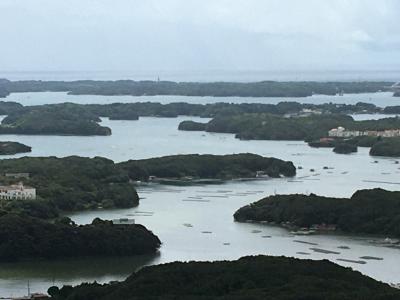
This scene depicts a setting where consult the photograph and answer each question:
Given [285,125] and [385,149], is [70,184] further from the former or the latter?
[285,125]

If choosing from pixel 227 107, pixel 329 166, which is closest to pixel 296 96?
pixel 227 107

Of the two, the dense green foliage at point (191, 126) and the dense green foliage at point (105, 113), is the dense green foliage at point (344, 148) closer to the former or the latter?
the dense green foliage at point (105, 113)

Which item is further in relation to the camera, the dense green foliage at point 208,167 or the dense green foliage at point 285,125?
the dense green foliage at point 285,125

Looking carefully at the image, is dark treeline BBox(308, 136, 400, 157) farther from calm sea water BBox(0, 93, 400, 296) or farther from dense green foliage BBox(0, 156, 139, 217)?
dense green foliage BBox(0, 156, 139, 217)

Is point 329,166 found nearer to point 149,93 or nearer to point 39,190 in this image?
point 39,190

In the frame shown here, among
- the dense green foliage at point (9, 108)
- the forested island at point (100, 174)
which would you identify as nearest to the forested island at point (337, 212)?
the forested island at point (100, 174)

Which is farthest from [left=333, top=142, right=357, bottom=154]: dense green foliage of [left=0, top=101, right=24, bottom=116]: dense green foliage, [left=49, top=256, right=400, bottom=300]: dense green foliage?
[left=49, top=256, right=400, bottom=300]: dense green foliage
